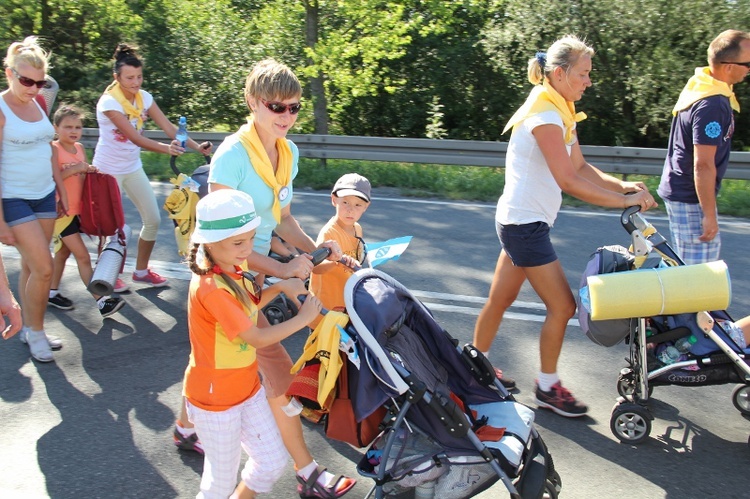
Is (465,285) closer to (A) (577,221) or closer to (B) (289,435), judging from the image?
(A) (577,221)

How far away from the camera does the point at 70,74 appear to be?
18.2 metres

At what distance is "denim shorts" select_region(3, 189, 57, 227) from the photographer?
16.1 feet

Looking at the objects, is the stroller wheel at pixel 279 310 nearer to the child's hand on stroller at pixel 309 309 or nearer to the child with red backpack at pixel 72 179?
the child with red backpack at pixel 72 179

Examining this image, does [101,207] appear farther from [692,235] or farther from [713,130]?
[713,130]

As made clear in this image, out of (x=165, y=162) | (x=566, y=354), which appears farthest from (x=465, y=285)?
(x=165, y=162)

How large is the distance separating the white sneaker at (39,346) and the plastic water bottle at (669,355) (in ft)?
12.7

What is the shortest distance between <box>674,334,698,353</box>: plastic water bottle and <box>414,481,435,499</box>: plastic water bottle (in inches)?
66.5

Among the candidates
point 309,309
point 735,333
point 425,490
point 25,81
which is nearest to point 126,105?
point 25,81

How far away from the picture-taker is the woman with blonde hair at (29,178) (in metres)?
4.78

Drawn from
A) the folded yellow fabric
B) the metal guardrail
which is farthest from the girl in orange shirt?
the metal guardrail

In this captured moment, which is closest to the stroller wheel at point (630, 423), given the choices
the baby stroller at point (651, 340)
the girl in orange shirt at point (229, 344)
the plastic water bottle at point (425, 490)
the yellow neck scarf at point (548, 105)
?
the baby stroller at point (651, 340)

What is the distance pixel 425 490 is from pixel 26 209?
126 inches

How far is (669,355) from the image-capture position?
13.8 ft

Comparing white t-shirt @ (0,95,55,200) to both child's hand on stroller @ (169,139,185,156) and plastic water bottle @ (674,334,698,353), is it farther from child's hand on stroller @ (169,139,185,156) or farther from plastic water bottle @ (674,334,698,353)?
plastic water bottle @ (674,334,698,353)
